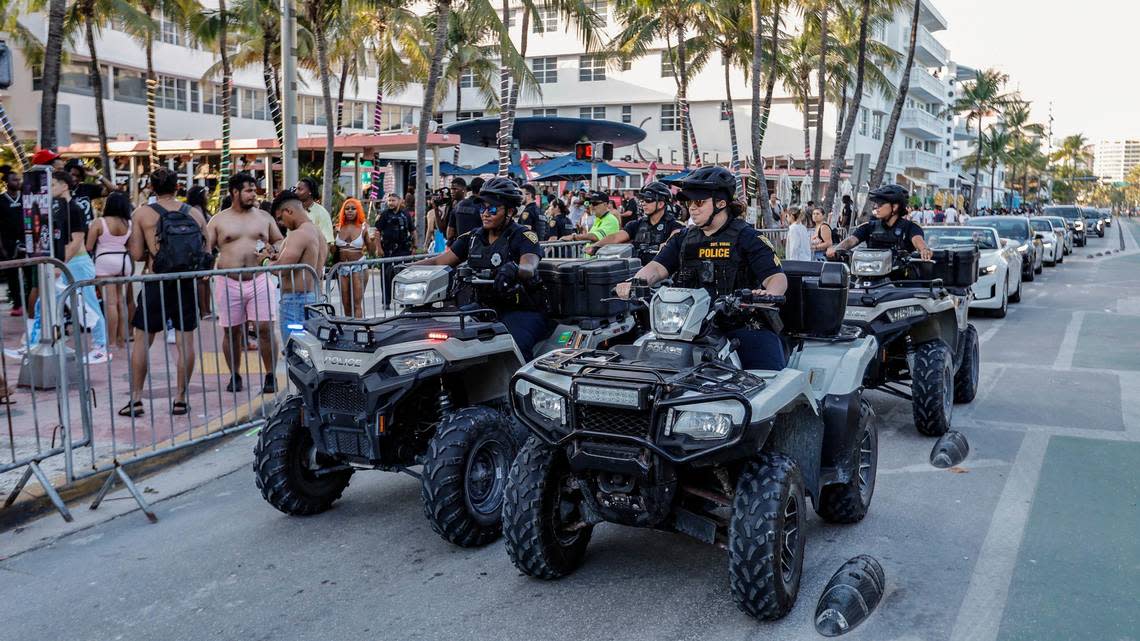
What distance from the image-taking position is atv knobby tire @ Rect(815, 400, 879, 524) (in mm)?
5340

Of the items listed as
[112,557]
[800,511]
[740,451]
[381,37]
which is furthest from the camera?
[381,37]

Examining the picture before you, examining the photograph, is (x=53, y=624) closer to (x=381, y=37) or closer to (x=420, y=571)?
(x=420, y=571)

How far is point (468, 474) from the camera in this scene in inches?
207

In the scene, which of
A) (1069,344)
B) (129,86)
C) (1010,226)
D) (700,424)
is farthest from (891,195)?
(129,86)

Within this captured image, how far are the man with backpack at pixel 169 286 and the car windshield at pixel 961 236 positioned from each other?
11867mm

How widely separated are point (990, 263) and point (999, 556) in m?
11.5

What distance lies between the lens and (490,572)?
498cm

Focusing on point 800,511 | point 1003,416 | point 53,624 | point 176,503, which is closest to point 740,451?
point 800,511

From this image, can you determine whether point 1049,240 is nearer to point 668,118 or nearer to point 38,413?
point 38,413

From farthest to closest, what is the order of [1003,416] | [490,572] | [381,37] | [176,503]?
[381,37], [1003,416], [176,503], [490,572]

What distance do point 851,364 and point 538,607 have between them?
7.17 ft

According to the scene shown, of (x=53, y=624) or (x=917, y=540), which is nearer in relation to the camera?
(x=53, y=624)

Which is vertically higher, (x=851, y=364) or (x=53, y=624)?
(x=851, y=364)

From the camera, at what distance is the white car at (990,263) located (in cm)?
1540
